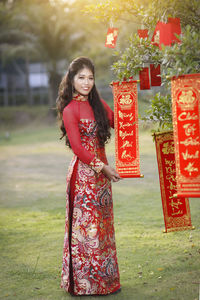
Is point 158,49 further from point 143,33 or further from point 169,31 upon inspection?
point 169,31

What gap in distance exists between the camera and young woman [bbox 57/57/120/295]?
3412 mm

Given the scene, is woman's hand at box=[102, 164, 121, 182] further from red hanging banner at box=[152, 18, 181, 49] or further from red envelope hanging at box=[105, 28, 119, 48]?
red envelope hanging at box=[105, 28, 119, 48]

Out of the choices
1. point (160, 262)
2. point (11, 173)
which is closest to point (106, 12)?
point (160, 262)

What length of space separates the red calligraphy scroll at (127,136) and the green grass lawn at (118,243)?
1.05 m

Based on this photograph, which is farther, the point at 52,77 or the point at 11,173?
the point at 52,77

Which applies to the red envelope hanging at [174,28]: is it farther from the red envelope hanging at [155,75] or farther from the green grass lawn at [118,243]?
the green grass lawn at [118,243]

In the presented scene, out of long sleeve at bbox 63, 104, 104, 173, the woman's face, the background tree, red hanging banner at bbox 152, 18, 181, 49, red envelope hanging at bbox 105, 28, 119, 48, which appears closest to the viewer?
the background tree

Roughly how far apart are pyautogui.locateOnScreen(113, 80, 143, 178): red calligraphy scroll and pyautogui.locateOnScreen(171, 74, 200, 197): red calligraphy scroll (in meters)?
0.54

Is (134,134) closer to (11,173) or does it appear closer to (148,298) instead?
(148,298)

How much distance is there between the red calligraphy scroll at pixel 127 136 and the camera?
3424 mm

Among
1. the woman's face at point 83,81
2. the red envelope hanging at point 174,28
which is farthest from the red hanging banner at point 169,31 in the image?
the woman's face at point 83,81

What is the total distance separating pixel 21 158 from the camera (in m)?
13.3

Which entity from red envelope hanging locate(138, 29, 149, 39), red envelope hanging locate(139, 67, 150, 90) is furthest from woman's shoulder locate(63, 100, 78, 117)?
red envelope hanging locate(138, 29, 149, 39)

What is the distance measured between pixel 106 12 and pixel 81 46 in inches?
771
